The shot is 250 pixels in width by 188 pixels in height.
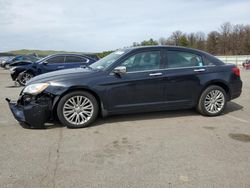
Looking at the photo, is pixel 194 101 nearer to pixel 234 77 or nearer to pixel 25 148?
pixel 234 77

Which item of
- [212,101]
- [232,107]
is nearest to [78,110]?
[212,101]

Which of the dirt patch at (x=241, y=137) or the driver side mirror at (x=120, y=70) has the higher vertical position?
the driver side mirror at (x=120, y=70)

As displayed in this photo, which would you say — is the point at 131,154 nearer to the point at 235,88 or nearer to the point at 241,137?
the point at 241,137

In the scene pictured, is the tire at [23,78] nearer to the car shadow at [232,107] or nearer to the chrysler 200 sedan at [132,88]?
the chrysler 200 sedan at [132,88]

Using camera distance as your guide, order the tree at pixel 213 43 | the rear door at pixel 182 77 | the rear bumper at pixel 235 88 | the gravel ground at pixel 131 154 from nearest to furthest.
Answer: the gravel ground at pixel 131 154 → the rear door at pixel 182 77 → the rear bumper at pixel 235 88 → the tree at pixel 213 43

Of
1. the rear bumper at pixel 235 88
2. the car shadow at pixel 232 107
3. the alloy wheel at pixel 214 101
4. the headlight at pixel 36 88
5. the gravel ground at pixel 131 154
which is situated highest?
the headlight at pixel 36 88

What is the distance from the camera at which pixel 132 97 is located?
5699mm

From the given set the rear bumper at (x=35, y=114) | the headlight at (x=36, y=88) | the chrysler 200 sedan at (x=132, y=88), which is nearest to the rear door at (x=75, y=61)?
the chrysler 200 sedan at (x=132, y=88)

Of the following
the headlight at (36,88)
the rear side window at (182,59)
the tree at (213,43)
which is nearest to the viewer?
the headlight at (36,88)

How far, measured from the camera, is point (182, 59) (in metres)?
6.18

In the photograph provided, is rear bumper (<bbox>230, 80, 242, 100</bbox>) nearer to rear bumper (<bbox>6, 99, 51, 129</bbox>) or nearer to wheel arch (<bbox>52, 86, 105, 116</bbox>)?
wheel arch (<bbox>52, 86, 105, 116</bbox>)

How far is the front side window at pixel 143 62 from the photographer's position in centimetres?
579

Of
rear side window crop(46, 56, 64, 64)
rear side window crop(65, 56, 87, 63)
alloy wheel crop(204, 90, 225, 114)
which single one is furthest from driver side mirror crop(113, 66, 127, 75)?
rear side window crop(46, 56, 64, 64)

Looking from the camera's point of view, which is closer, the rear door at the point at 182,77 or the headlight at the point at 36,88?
the headlight at the point at 36,88
